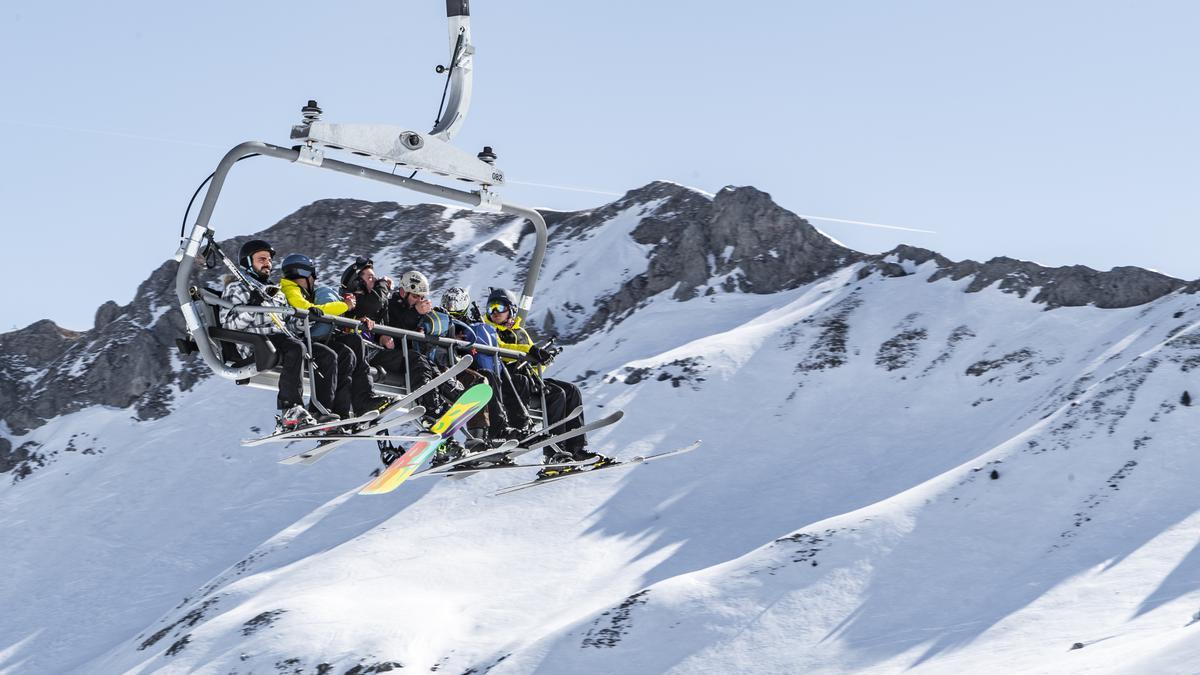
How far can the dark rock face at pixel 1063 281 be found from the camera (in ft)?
320

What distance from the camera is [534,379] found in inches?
735

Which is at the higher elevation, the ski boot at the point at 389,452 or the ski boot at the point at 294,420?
the ski boot at the point at 294,420

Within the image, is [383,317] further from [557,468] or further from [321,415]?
[557,468]

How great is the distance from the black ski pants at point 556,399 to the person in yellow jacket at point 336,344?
106 inches

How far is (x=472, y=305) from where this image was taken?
18500 mm

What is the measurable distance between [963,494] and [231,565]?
50.4 metres

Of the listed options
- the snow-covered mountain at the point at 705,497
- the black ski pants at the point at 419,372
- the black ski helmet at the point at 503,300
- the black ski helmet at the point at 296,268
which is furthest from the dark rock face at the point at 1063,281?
the black ski helmet at the point at 296,268

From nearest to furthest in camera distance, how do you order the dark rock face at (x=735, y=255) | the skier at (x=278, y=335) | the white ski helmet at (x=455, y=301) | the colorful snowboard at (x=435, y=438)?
1. the skier at (x=278, y=335)
2. the colorful snowboard at (x=435, y=438)
3. the white ski helmet at (x=455, y=301)
4. the dark rock face at (x=735, y=255)

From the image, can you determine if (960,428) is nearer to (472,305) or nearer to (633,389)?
(633,389)

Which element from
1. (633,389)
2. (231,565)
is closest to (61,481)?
(231,565)

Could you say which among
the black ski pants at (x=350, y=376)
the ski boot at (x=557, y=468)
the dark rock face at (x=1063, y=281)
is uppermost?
the dark rock face at (x=1063, y=281)

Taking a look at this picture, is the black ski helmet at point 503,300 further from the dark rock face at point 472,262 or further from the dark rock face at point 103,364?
the dark rock face at point 103,364

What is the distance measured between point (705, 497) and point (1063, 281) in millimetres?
37566

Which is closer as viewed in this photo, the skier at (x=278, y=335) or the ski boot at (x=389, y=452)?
the skier at (x=278, y=335)
